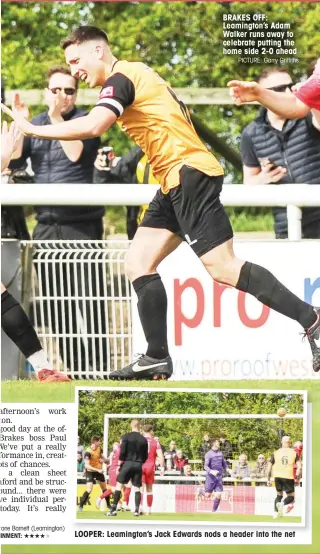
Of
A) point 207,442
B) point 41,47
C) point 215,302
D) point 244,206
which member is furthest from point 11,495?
point 41,47

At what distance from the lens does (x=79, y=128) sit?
4.44 meters

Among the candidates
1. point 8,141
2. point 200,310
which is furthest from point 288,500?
point 8,141

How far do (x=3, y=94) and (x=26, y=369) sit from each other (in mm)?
1076

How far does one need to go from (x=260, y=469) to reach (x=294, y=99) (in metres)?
1.43

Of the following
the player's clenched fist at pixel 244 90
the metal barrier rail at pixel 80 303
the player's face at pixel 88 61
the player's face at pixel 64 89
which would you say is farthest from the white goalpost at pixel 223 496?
the player's face at pixel 64 89

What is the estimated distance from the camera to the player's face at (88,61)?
180 inches

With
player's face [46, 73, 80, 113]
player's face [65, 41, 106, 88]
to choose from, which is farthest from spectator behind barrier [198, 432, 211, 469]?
player's face [46, 73, 80, 113]

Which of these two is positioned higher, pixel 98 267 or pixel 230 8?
pixel 230 8

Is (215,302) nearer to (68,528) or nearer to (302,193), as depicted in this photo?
(302,193)

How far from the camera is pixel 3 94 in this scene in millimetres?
4848

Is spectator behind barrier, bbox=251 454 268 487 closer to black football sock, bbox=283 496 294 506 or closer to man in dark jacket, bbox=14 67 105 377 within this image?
black football sock, bbox=283 496 294 506

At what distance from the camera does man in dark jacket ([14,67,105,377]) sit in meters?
4.87

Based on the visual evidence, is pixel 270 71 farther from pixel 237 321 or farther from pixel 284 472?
pixel 284 472

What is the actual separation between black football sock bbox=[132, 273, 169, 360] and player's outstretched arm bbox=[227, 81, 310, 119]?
752 mm
